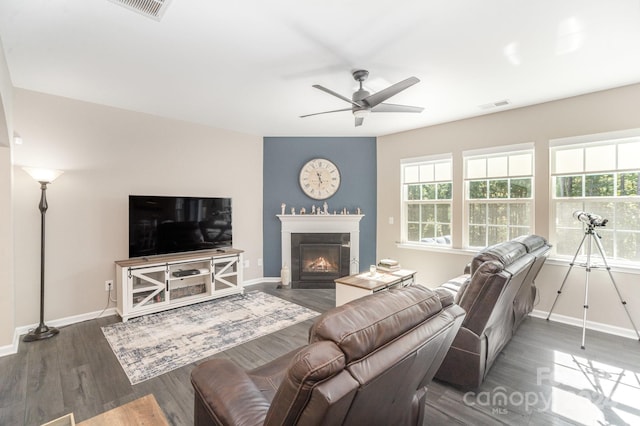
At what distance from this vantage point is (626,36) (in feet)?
7.41

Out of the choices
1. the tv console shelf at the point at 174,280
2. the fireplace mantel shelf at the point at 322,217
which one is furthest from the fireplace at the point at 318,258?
the tv console shelf at the point at 174,280

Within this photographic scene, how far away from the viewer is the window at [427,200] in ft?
15.2

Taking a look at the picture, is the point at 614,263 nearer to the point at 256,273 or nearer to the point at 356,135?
the point at 356,135

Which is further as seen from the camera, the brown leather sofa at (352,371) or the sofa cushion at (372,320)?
the sofa cushion at (372,320)

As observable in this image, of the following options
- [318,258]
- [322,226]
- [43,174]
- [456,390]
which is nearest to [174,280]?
[43,174]

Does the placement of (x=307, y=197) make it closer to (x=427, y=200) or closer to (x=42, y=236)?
(x=427, y=200)

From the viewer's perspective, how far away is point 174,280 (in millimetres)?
4078

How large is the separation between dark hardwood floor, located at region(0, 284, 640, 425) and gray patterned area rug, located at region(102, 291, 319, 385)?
12 centimetres

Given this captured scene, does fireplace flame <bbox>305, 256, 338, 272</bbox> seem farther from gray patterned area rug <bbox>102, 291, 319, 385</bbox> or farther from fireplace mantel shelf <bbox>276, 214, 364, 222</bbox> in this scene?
gray patterned area rug <bbox>102, 291, 319, 385</bbox>

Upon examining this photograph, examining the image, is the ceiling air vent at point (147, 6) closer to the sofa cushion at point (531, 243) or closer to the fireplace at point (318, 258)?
the sofa cushion at point (531, 243)

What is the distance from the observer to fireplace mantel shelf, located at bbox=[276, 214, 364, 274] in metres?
5.18

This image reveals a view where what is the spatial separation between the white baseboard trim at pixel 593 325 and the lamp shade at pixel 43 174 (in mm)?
5853

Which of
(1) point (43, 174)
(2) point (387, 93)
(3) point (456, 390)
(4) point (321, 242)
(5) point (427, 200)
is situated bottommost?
(3) point (456, 390)

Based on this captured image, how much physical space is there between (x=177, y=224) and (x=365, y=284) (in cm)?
276
